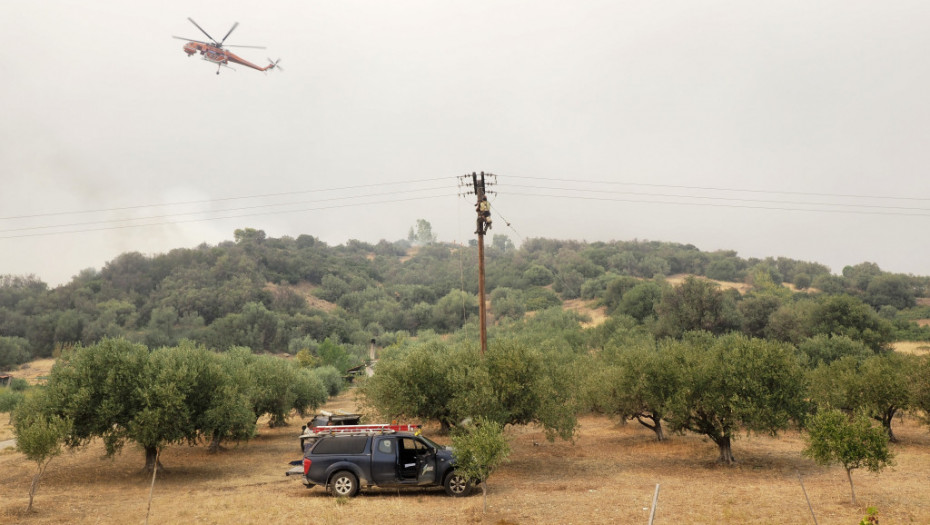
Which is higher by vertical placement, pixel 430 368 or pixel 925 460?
pixel 430 368

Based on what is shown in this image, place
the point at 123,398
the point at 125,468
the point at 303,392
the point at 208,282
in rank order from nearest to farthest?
the point at 123,398
the point at 125,468
the point at 303,392
the point at 208,282

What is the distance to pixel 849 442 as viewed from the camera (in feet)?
54.2

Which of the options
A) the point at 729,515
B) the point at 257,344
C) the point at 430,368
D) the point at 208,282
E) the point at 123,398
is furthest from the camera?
the point at 208,282

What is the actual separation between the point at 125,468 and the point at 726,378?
27182 mm

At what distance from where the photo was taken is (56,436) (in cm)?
1703

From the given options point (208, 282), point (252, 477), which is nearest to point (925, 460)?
point (252, 477)

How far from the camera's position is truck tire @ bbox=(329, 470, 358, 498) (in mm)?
18125

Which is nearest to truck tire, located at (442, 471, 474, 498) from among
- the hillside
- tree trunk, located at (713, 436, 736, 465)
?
tree trunk, located at (713, 436, 736, 465)

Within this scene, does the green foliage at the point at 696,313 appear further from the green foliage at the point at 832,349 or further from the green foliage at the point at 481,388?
the green foliage at the point at 481,388

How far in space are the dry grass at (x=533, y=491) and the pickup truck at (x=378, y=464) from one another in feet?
1.75

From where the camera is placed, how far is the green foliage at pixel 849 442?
1647 cm

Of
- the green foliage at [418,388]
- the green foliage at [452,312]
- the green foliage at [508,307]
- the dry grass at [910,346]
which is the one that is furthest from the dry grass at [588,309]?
the green foliage at [418,388]

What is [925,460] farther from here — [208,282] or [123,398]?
[208,282]

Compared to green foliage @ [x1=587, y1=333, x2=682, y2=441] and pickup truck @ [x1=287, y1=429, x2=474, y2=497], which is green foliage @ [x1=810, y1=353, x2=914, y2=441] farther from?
pickup truck @ [x1=287, y1=429, x2=474, y2=497]
